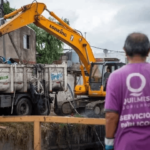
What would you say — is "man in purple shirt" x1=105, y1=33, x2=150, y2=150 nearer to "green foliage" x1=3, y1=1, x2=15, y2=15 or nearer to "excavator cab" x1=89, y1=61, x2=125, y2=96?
"excavator cab" x1=89, y1=61, x2=125, y2=96

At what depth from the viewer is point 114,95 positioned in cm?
294

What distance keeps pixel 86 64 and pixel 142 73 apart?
39.4ft

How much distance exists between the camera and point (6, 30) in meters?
11.9

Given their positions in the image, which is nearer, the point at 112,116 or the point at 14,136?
the point at 112,116

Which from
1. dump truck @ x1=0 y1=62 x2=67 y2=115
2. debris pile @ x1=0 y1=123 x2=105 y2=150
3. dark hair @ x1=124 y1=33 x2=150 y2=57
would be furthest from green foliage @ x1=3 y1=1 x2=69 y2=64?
dark hair @ x1=124 y1=33 x2=150 y2=57

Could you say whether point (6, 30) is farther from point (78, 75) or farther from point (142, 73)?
point (78, 75)

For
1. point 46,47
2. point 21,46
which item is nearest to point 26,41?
point 21,46

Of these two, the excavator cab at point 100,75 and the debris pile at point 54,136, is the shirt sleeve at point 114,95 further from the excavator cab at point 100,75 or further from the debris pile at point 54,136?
the excavator cab at point 100,75

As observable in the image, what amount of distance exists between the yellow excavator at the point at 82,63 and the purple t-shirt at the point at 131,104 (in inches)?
408

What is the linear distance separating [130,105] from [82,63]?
40.4ft

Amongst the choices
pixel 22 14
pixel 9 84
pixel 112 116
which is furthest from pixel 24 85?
pixel 112 116

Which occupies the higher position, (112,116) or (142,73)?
(142,73)

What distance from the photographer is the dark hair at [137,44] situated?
9.84 feet

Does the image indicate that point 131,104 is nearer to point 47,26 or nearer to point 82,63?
point 47,26
